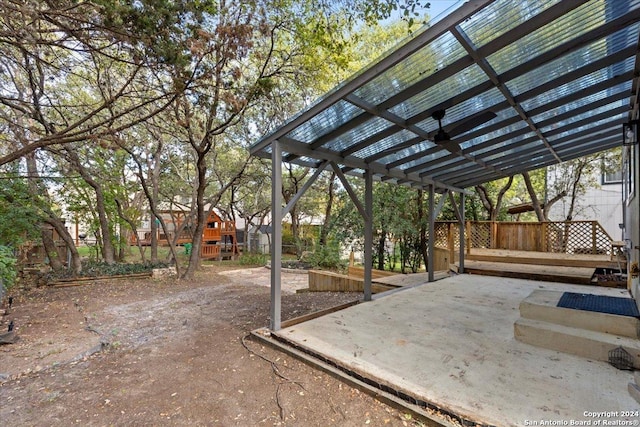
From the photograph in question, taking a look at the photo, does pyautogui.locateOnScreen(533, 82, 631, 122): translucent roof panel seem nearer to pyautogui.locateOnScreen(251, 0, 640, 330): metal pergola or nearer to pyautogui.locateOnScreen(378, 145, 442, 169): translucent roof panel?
pyautogui.locateOnScreen(251, 0, 640, 330): metal pergola

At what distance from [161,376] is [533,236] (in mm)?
9926

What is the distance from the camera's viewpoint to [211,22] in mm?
4844

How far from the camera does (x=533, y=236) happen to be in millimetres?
8836

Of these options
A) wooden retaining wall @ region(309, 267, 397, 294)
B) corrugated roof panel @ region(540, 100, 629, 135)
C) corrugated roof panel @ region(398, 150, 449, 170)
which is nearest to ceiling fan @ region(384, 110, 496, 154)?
corrugated roof panel @ region(398, 150, 449, 170)

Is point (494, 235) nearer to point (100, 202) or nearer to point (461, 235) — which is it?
point (461, 235)

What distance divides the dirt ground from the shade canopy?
2.42 m

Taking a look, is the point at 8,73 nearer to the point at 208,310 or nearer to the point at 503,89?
the point at 208,310

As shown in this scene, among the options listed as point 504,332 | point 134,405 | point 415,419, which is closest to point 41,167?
point 134,405

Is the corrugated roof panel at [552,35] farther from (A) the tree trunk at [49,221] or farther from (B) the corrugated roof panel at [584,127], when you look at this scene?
(A) the tree trunk at [49,221]

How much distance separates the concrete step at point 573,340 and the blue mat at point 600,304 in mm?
267

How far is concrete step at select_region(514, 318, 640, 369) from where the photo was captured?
2.62m

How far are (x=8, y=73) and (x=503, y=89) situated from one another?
9.28 meters

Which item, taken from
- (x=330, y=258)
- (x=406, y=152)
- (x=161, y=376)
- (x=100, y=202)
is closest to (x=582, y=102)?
(x=406, y=152)

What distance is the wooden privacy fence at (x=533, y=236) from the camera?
7902 millimetres
